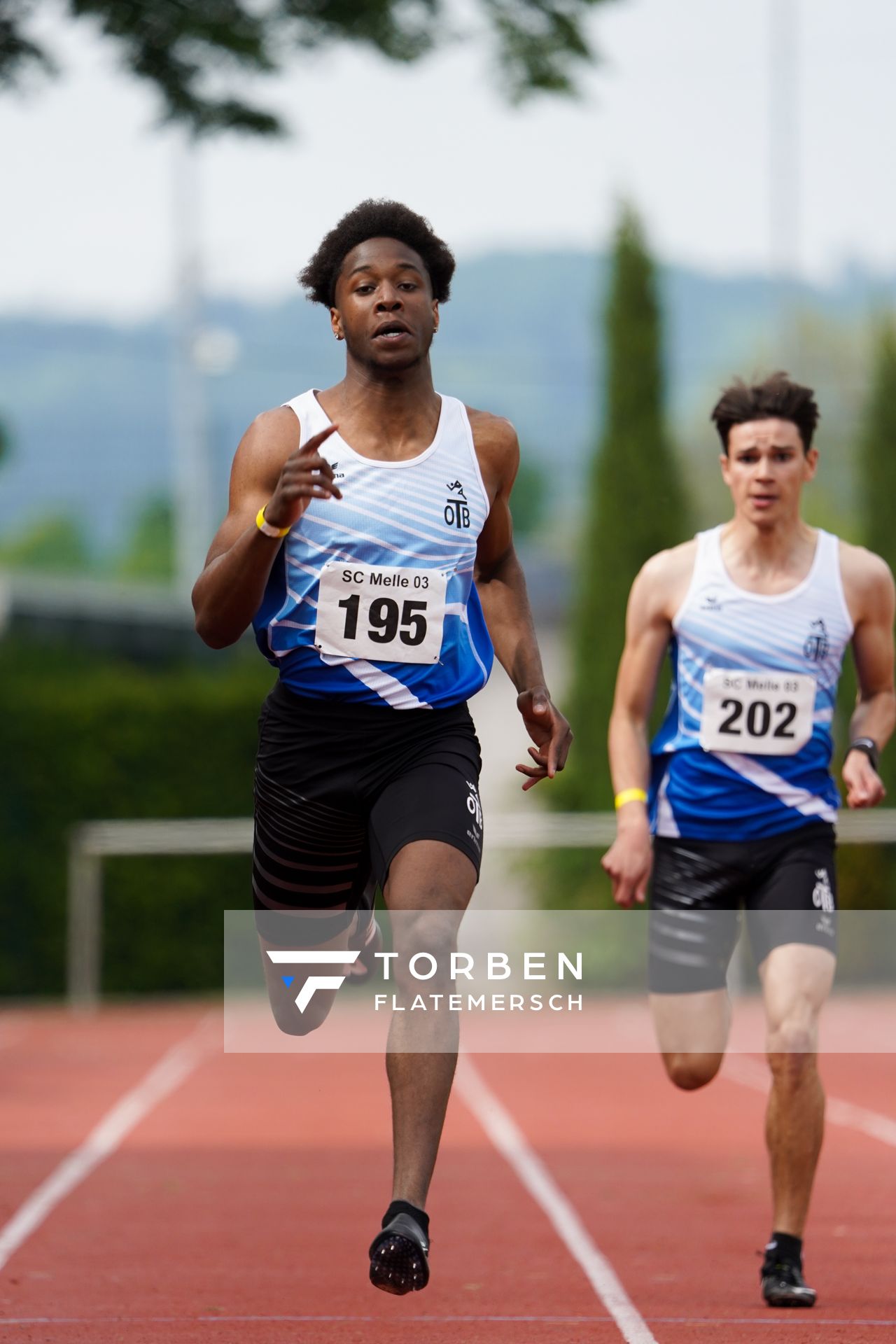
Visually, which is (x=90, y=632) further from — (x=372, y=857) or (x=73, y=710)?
(x=372, y=857)

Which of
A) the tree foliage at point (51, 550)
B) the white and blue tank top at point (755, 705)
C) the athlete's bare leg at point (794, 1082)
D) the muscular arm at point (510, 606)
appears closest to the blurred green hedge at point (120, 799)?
the white and blue tank top at point (755, 705)

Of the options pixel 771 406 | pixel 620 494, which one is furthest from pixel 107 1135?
pixel 620 494

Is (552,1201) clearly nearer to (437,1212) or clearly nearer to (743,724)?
(437,1212)

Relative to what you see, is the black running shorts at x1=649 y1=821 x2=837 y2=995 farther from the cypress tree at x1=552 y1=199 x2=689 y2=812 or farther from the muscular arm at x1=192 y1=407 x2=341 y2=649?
the cypress tree at x1=552 y1=199 x2=689 y2=812

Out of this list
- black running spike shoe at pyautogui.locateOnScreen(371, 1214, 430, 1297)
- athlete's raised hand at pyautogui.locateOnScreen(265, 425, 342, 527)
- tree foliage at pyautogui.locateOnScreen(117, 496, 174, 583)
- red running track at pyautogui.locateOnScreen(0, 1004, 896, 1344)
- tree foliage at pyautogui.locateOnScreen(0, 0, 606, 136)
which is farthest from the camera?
tree foliage at pyautogui.locateOnScreen(117, 496, 174, 583)

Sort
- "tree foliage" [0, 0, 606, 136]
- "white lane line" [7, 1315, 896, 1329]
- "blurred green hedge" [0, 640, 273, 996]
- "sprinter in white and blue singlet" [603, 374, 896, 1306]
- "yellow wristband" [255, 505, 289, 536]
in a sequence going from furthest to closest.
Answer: "blurred green hedge" [0, 640, 273, 996], "tree foliage" [0, 0, 606, 136], "sprinter in white and blue singlet" [603, 374, 896, 1306], "white lane line" [7, 1315, 896, 1329], "yellow wristband" [255, 505, 289, 536]

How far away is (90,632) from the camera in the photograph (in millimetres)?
21453

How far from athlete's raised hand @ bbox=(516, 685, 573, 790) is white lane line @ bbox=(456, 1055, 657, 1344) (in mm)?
1348

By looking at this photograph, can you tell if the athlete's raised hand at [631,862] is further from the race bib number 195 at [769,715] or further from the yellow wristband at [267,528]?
the yellow wristband at [267,528]

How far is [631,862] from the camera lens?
18.5 feet

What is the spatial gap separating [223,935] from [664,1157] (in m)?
10.2

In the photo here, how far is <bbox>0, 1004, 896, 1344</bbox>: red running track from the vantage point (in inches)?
200

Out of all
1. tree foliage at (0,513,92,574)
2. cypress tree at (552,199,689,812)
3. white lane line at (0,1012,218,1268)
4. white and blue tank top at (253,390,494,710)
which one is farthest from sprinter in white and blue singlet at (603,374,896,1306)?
tree foliage at (0,513,92,574)

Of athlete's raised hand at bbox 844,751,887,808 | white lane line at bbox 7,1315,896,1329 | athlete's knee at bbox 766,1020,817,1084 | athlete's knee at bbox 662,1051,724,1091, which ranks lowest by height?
white lane line at bbox 7,1315,896,1329
